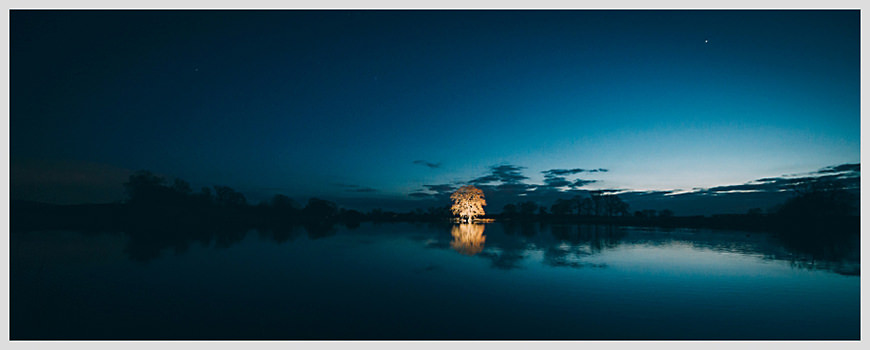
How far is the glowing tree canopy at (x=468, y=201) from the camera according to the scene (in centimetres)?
8081

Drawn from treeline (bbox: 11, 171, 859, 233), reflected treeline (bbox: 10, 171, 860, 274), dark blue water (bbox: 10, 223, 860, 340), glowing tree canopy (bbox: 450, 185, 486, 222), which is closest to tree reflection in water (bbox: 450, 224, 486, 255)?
reflected treeline (bbox: 10, 171, 860, 274)

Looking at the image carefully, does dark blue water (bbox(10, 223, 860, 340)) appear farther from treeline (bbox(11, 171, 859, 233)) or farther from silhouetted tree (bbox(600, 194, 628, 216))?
silhouetted tree (bbox(600, 194, 628, 216))

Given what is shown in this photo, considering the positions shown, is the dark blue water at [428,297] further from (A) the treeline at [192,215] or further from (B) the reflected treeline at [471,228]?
(A) the treeline at [192,215]

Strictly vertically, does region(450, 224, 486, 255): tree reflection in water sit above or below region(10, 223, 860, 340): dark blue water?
above

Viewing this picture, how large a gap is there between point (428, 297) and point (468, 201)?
68.0m

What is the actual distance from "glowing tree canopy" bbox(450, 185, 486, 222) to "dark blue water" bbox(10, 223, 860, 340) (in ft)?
189

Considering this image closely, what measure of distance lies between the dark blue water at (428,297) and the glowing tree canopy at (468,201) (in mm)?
57579

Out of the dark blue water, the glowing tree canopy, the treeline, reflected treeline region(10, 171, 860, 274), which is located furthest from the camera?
the glowing tree canopy

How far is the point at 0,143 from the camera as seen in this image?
37.3ft

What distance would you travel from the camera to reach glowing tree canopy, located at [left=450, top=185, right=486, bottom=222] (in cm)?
8081

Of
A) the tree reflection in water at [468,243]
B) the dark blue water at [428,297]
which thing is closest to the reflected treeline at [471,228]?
the tree reflection in water at [468,243]

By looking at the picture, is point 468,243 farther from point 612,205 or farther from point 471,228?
point 612,205

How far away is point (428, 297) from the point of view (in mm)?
13305

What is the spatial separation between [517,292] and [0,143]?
20.0 m
